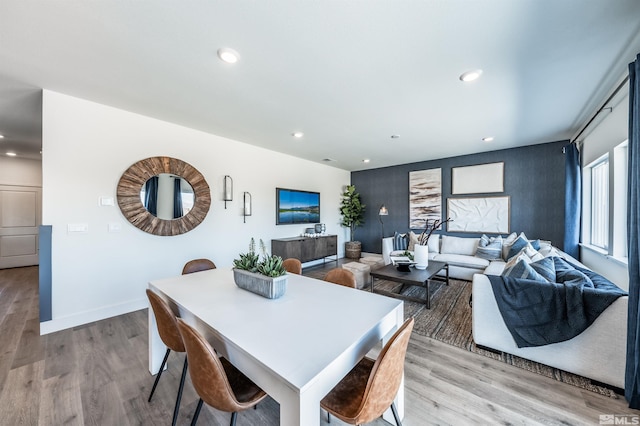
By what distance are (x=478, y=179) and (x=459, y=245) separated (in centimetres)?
151

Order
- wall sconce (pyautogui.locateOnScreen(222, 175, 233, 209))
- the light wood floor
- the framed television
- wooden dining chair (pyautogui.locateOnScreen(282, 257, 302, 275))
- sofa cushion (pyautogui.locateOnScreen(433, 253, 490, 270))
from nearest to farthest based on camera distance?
the light wood floor → wooden dining chair (pyautogui.locateOnScreen(282, 257, 302, 275)) → wall sconce (pyautogui.locateOnScreen(222, 175, 233, 209)) → sofa cushion (pyautogui.locateOnScreen(433, 253, 490, 270)) → the framed television

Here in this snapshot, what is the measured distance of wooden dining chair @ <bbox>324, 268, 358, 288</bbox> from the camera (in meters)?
1.94

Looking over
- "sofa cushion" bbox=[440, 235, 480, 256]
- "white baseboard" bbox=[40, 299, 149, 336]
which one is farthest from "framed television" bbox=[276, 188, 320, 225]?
"sofa cushion" bbox=[440, 235, 480, 256]

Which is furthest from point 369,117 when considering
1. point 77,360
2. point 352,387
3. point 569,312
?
point 77,360

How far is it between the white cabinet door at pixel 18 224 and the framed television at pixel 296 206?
224 inches

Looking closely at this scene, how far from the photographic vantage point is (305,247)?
5047 millimetres

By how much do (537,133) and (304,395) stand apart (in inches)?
204

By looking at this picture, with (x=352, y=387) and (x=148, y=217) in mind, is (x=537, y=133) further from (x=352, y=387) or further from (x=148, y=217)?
(x=148, y=217)

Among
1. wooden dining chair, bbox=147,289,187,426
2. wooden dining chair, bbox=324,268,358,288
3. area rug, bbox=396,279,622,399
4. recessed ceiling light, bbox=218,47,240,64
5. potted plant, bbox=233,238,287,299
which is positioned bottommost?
area rug, bbox=396,279,622,399

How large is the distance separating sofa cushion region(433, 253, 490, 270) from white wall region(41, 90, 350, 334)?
13.2ft

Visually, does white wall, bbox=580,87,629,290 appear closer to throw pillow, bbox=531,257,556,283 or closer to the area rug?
throw pillow, bbox=531,257,556,283

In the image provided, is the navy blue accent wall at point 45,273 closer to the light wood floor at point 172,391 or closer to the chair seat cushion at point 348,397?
the light wood floor at point 172,391

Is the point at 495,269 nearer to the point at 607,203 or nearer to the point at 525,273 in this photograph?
the point at 607,203

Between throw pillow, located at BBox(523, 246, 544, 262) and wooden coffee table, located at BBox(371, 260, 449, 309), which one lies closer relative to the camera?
throw pillow, located at BBox(523, 246, 544, 262)
